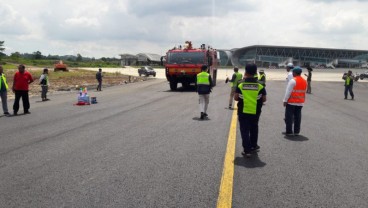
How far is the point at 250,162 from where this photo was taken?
6410 mm

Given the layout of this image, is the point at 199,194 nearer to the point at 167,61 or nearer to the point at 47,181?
the point at 47,181

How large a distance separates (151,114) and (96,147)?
5909mm

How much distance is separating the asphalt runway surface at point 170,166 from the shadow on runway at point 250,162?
16 mm

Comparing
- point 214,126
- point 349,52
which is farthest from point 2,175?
point 349,52

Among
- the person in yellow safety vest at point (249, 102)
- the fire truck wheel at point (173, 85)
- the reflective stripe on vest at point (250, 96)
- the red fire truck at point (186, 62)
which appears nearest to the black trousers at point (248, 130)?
the person in yellow safety vest at point (249, 102)

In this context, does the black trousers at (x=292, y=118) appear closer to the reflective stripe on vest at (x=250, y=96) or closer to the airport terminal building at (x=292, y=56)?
the reflective stripe on vest at (x=250, y=96)

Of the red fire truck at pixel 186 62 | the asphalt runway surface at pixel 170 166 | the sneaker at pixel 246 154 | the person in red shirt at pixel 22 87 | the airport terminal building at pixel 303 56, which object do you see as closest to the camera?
the asphalt runway surface at pixel 170 166

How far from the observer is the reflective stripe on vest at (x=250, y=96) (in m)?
6.96

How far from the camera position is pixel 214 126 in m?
10.4

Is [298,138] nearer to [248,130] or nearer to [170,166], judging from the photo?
[248,130]

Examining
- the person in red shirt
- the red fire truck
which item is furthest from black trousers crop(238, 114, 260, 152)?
the red fire truck

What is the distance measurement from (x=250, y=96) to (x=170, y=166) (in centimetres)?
206

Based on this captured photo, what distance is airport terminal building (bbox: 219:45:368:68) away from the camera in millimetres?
140500

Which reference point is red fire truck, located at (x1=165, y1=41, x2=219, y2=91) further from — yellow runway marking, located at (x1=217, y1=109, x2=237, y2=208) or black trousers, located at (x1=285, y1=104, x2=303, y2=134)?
yellow runway marking, located at (x1=217, y1=109, x2=237, y2=208)
